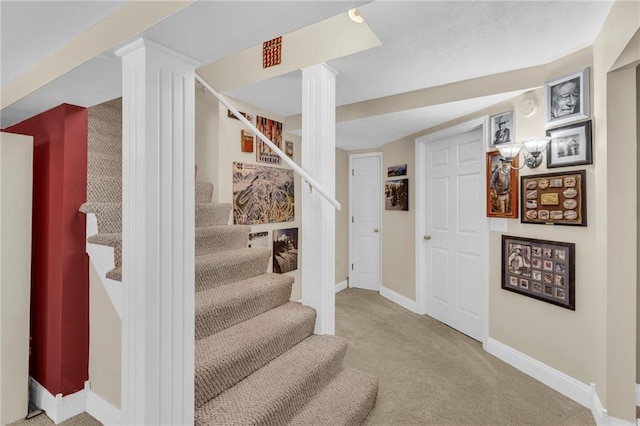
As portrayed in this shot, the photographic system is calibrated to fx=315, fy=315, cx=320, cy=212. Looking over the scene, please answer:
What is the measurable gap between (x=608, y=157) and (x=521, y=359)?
1620 mm

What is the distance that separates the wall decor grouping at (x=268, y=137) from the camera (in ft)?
10.7

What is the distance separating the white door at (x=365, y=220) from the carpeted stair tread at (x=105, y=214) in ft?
11.0

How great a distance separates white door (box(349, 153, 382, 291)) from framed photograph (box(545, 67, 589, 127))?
2406 millimetres

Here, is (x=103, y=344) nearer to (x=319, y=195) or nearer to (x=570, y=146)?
(x=319, y=195)

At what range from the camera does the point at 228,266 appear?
214cm

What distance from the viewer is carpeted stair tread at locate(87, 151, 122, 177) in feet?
6.73

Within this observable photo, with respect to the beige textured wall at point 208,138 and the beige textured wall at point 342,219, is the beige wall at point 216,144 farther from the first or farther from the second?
the beige textured wall at point 342,219

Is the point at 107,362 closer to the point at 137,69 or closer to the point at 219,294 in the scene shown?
the point at 219,294

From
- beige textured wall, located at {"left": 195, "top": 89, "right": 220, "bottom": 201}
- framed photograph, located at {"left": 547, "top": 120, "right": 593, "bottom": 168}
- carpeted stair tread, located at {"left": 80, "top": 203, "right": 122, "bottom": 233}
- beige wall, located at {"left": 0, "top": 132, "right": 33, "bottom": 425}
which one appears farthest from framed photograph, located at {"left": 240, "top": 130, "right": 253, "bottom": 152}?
framed photograph, located at {"left": 547, "top": 120, "right": 593, "bottom": 168}

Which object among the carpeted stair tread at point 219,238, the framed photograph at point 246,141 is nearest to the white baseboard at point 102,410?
the carpeted stair tread at point 219,238

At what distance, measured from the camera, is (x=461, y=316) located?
3193 millimetres

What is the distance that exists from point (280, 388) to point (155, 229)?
104cm

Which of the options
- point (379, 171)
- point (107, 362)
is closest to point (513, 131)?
point (379, 171)

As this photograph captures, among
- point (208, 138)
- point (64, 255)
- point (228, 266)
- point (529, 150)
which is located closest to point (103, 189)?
point (64, 255)
